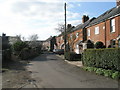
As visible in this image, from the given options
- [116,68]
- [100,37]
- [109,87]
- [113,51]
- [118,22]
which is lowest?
[109,87]

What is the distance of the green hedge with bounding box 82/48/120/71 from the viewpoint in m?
10.1

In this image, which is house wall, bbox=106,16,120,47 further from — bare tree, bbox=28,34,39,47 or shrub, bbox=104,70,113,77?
bare tree, bbox=28,34,39,47

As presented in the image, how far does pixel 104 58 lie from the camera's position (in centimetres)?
1154

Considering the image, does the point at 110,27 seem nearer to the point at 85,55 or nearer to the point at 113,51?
the point at 85,55

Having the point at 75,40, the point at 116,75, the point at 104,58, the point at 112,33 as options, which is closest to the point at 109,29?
the point at 112,33

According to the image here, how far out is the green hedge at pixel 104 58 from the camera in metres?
10.1

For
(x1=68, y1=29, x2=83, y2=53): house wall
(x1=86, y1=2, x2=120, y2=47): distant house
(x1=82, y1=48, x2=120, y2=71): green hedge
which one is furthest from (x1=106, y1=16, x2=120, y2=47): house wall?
(x1=68, y1=29, x2=83, y2=53): house wall

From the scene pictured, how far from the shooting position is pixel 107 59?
1110cm

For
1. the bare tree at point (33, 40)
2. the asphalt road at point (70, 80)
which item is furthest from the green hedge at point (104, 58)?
the bare tree at point (33, 40)

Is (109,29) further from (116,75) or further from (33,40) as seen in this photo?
(33,40)

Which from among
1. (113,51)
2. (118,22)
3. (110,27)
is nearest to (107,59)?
(113,51)

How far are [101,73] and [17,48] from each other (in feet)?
72.3

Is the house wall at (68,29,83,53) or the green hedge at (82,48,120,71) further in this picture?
the house wall at (68,29,83,53)

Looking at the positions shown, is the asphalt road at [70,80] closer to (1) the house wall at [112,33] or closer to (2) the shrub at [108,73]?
(2) the shrub at [108,73]
